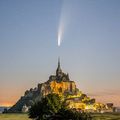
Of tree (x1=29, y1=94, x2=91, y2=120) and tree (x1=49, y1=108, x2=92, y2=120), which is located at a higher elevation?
tree (x1=29, y1=94, x2=91, y2=120)

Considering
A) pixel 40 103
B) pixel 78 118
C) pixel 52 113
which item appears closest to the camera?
pixel 78 118

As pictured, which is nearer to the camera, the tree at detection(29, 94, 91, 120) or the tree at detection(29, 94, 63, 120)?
the tree at detection(29, 94, 91, 120)

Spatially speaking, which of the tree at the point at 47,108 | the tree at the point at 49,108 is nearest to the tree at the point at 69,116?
the tree at the point at 49,108

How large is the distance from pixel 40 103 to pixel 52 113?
9672 mm

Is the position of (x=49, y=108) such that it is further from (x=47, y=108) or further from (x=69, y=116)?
(x=69, y=116)

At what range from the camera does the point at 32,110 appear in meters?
96.9

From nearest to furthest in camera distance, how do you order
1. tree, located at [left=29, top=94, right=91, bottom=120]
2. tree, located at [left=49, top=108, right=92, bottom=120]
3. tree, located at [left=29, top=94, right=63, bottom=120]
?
tree, located at [left=49, top=108, right=92, bottom=120]
tree, located at [left=29, top=94, right=91, bottom=120]
tree, located at [left=29, top=94, right=63, bottom=120]

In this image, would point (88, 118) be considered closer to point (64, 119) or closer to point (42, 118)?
point (64, 119)

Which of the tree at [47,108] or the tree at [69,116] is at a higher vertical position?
the tree at [47,108]

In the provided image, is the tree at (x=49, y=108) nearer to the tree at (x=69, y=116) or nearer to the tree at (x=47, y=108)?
the tree at (x=47, y=108)

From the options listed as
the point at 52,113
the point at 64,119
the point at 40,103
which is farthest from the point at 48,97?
the point at 64,119

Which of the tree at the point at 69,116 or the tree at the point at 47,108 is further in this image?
the tree at the point at 47,108

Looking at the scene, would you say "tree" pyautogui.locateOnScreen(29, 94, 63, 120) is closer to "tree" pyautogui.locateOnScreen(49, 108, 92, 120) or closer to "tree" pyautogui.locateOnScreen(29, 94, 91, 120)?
"tree" pyautogui.locateOnScreen(29, 94, 91, 120)

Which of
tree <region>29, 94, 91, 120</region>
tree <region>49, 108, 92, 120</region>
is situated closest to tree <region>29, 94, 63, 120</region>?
tree <region>29, 94, 91, 120</region>
